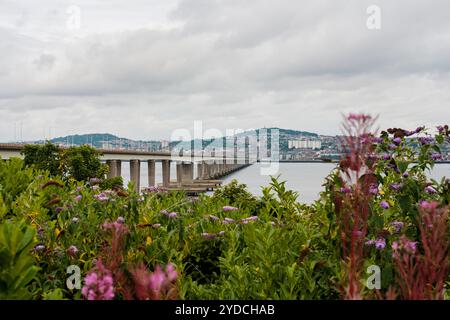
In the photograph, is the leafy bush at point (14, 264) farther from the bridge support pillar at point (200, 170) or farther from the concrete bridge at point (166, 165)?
the bridge support pillar at point (200, 170)

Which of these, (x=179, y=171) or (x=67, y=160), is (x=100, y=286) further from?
(x=179, y=171)

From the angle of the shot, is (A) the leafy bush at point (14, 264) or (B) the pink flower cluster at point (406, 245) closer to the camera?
(B) the pink flower cluster at point (406, 245)

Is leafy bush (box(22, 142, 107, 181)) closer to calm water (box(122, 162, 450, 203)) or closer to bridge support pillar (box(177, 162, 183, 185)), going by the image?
calm water (box(122, 162, 450, 203))

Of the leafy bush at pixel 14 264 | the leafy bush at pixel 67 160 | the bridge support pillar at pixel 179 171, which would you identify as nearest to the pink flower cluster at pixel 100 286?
the leafy bush at pixel 14 264

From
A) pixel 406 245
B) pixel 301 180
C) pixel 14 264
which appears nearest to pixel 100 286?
pixel 14 264

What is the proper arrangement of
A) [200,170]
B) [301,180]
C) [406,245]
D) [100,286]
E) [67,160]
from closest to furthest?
[100,286] < [406,245] < [67,160] < [301,180] < [200,170]

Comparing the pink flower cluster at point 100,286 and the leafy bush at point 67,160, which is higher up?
the leafy bush at point 67,160

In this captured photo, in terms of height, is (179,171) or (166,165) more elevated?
(166,165)

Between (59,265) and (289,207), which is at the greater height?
(289,207)

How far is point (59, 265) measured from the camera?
11.8 ft
